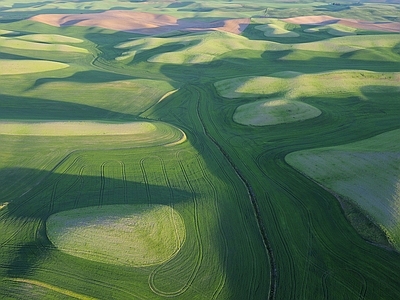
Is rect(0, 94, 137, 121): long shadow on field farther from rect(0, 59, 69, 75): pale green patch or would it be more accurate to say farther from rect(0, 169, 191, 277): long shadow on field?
rect(0, 169, 191, 277): long shadow on field

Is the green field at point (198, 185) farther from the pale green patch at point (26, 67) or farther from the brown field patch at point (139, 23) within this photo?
the brown field patch at point (139, 23)

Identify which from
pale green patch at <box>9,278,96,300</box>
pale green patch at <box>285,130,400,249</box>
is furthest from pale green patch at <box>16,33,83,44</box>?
pale green patch at <box>9,278,96,300</box>

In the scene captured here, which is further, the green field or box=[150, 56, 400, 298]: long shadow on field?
box=[150, 56, 400, 298]: long shadow on field

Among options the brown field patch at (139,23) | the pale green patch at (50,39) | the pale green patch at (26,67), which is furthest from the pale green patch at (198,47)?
the brown field patch at (139,23)

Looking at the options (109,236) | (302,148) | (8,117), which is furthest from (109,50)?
(109,236)

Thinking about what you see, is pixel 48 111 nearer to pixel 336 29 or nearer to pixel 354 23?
pixel 336 29
